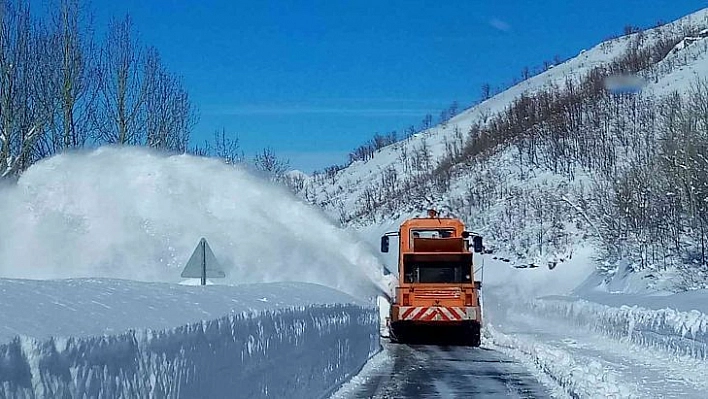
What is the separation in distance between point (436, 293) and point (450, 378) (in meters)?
8.26

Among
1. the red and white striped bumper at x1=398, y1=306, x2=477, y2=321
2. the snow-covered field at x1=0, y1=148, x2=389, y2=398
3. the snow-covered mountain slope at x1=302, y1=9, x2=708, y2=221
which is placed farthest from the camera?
the snow-covered mountain slope at x1=302, y1=9, x2=708, y2=221

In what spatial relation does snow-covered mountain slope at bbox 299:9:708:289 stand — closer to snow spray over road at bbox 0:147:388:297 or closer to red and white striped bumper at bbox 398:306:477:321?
red and white striped bumper at bbox 398:306:477:321

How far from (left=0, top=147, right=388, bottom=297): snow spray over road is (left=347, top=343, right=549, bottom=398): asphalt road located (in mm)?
5544

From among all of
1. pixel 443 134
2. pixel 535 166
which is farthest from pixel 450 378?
pixel 443 134

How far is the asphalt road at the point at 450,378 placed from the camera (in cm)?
1270

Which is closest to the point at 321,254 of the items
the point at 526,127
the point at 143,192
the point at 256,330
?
the point at 143,192

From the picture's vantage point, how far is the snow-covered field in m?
5.08

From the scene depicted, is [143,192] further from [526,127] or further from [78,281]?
[526,127]

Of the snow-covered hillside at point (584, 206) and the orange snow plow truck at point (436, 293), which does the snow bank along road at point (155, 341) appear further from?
the orange snow plow truck at point (436, 293)

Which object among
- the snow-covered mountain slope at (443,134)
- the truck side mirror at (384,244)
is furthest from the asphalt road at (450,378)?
the snow-covered mountain slope at (443,134)

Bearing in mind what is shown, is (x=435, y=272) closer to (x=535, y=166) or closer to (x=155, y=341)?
(x=155, y=341)

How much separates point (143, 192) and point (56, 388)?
19976mm

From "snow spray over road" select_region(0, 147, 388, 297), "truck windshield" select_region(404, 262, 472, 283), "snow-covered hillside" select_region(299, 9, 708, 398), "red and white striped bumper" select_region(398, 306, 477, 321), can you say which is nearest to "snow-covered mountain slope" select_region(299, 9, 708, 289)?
"snow-covered hillside" select_region(299, 9, 708, 398)

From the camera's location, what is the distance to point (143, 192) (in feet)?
79.0
